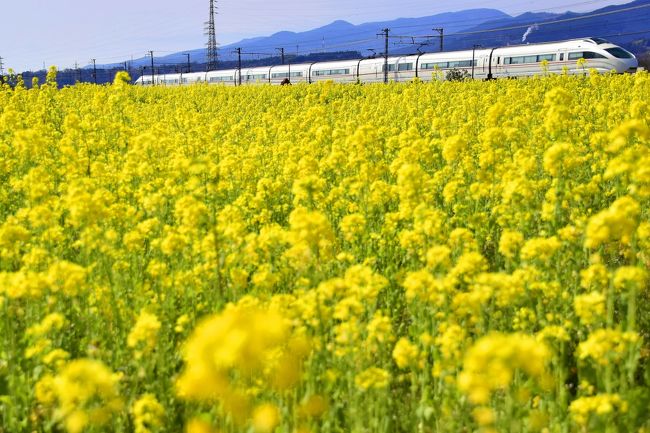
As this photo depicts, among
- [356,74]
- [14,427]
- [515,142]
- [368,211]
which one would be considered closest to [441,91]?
[515,142]

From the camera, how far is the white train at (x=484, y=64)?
33375 millimetres

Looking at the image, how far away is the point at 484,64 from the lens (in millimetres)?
37719

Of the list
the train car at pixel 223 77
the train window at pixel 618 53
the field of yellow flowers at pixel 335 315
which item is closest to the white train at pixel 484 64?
the train window at pixel 618 53

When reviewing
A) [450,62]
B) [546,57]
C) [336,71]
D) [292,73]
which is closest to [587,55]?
[546,57]

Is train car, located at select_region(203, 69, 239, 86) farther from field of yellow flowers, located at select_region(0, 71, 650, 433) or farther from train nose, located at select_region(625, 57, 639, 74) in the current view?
field of yellow flowers, located at select_region(0, 71, 650, 433)

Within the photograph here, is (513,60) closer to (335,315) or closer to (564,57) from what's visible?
(564,57)

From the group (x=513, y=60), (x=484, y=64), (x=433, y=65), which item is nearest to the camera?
(x=513, y=60)

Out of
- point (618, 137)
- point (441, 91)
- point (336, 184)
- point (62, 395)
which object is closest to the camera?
point (62, 395)

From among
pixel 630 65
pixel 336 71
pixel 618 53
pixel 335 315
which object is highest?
pixel 618 53

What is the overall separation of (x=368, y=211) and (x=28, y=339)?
3.07 m

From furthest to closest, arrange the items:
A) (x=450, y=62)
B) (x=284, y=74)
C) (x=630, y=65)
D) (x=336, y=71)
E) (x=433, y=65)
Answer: (x=284, y=74) < (x=336, y=71) < (x=433, y=65) < (x=450, y=62) < (x=630, y=65)

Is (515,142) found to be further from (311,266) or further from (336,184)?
(311,266)

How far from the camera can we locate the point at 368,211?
5816 millimetres

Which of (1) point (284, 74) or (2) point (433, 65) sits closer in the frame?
(2) point (433, 65)
